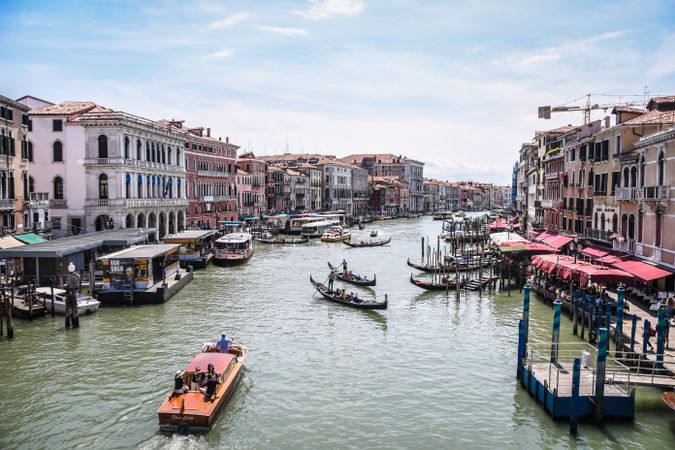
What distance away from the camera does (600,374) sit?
13523 mm

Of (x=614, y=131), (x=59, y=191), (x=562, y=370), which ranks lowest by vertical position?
(x=562, y=370)

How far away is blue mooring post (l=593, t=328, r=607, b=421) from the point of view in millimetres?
13508

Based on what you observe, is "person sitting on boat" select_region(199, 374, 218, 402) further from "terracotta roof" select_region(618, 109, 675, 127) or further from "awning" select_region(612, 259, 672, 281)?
"terracotta roof" select_region(618, 109, 675, 127)

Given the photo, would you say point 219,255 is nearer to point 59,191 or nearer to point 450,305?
point 59,191

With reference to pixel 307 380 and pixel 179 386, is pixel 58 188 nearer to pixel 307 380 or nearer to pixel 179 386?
pixel 307 380

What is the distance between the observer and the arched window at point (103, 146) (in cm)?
3922

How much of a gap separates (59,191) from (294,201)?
5095cm

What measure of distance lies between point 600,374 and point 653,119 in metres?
18.2

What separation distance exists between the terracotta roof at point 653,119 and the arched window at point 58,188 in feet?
116

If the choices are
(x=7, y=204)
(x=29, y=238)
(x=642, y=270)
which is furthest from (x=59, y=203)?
(x=642, y=270)

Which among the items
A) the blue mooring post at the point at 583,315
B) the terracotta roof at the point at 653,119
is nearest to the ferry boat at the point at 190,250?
the blue mooring post at the point at 583,315

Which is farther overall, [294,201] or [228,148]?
[294,201]

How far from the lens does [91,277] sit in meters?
27.5

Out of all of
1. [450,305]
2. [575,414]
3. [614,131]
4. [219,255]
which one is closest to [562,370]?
[575,414]
